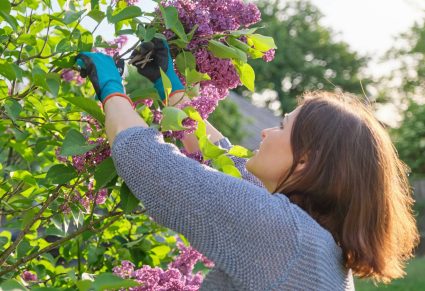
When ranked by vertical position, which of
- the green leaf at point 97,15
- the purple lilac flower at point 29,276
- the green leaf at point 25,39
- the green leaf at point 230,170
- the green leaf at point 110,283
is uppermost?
the green leaf at point 97,15

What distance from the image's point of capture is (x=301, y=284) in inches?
69.6

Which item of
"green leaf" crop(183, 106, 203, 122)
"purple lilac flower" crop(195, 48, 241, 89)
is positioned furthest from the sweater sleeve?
"purple lilac flower" crop(195, 48, 241, 89)

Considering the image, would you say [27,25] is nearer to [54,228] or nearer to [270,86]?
[54,228]

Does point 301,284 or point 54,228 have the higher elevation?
point 301,284

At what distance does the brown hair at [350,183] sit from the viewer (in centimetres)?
189

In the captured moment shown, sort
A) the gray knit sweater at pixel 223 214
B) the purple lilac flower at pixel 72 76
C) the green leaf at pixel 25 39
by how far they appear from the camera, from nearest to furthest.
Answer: the gray knit sweater at pixel 223 214, the green leaf at pixel 25 39, the purple lilac flower at pixel 72 76

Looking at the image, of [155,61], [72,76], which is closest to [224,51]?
[155,61]

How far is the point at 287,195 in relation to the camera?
6.38 ft

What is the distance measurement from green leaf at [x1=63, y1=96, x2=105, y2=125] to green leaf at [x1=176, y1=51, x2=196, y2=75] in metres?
0.34

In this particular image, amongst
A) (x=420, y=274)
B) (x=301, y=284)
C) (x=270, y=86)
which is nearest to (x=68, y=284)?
(x=301, y=284)

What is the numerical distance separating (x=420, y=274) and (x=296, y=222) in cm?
998

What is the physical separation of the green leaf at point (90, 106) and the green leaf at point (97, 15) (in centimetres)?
41

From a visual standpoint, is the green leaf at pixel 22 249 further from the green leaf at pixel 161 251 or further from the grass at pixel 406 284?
the grass at pixel 406 284

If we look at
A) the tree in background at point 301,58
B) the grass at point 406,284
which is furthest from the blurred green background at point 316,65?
the grass at point 406,284
